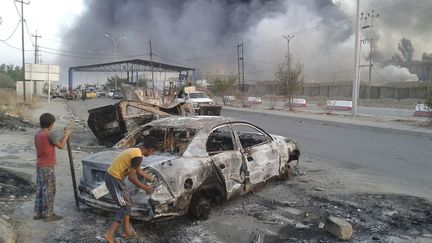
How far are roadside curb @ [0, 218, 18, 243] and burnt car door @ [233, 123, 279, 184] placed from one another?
129 inches

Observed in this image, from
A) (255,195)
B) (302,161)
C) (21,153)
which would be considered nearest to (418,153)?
(302,161)

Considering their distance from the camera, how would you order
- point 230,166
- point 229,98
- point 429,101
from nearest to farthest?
point 230,166 < point 429,101 < point 229,98

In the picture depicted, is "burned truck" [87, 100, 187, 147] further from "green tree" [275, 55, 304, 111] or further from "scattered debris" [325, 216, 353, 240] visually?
"green tree" [275, 55, 304, 111]

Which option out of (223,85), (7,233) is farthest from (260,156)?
(223,85)

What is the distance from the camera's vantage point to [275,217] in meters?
5.98

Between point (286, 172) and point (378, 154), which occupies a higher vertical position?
point (286, 172)

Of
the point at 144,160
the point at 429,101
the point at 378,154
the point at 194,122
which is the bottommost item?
the point at 378,154

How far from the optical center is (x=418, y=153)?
1238cm

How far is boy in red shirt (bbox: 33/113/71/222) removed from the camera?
18.2 ft

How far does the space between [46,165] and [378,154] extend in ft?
31.1

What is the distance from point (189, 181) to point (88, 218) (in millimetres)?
1592

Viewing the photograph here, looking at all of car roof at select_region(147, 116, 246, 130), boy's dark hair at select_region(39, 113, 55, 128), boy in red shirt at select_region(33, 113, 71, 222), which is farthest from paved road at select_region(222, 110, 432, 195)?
boy's dark hair at select_region(39, 113, 55, 128)

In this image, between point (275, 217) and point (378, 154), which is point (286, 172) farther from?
point (378, 154)

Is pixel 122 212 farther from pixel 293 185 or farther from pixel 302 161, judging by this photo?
pixel 302 161
